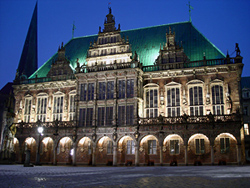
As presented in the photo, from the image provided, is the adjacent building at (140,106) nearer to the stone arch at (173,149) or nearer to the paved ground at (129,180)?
the stone arch at (173,149)

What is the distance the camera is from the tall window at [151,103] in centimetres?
3662

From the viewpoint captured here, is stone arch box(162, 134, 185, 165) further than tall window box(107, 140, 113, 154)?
No

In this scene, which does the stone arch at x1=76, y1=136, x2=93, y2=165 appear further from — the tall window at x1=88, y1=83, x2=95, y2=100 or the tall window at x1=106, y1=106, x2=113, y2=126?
the tall window at x1=88, y1=83, x2=95, y2=100

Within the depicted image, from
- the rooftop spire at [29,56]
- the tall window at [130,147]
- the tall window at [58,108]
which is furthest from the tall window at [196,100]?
the rooftop spire at [29,56]

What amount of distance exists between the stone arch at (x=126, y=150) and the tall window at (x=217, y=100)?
10.9m

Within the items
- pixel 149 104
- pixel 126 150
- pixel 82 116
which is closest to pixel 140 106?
pixel 149 104

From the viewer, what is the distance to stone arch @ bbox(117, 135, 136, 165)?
35594 millimetres

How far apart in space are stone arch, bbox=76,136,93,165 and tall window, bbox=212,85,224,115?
17.0 meters

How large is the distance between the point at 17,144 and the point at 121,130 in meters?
17.8

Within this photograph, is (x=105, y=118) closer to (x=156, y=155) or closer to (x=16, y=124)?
(x=156, y=155)

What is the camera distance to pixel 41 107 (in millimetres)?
42781

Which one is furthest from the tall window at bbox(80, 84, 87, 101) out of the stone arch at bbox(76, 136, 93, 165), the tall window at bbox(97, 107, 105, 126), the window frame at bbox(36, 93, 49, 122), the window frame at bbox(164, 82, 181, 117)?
the window frame at bbox(164, 82, 181, 117)

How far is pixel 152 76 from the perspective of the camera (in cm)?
3769

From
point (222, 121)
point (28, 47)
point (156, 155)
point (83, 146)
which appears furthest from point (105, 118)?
point (28, 47)
